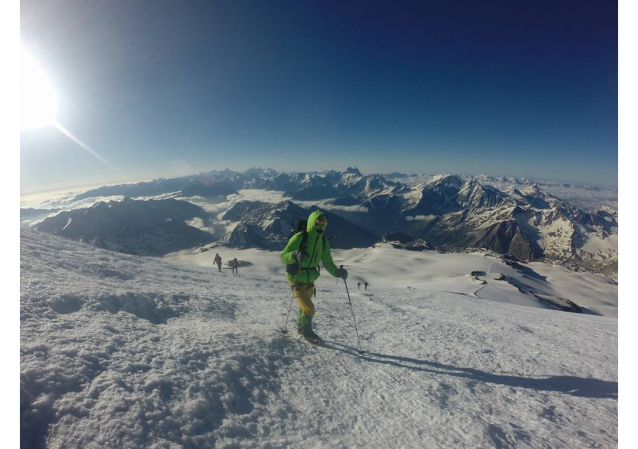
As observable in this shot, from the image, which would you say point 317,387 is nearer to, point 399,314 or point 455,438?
point 455,438

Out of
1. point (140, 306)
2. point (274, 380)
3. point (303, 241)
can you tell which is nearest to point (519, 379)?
point (274, 380)

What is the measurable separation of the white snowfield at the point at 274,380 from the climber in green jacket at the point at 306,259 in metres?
0.76

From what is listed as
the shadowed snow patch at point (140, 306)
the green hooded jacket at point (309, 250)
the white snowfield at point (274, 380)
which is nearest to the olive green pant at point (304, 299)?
the green hooded jacket at point (309, 250)

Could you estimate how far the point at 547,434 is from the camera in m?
4.90

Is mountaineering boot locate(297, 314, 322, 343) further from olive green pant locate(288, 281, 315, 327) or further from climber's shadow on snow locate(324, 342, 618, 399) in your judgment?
climber's shadow on snow locate(324, 342, 618, 399)

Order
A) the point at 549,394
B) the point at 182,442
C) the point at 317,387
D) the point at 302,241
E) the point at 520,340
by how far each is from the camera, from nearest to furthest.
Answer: the point at 182,442 < the point at 317,387 < the point at 549,394 < the point at 302,241 < the point at 520,340

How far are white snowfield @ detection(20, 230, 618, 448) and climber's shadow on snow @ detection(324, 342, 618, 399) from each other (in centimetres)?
4

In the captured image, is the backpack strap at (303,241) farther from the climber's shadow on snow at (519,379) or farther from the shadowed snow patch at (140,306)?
the shadowed snow patch at (140,306)

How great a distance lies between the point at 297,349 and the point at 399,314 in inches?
231

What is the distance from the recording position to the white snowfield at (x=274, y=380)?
3.90 meters

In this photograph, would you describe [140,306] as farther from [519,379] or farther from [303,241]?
[519,379]

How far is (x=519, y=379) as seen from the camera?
6.62m

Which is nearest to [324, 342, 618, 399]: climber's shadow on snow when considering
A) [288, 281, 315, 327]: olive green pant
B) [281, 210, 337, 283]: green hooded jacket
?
[288, 281, 315, 327]: olive green pant
